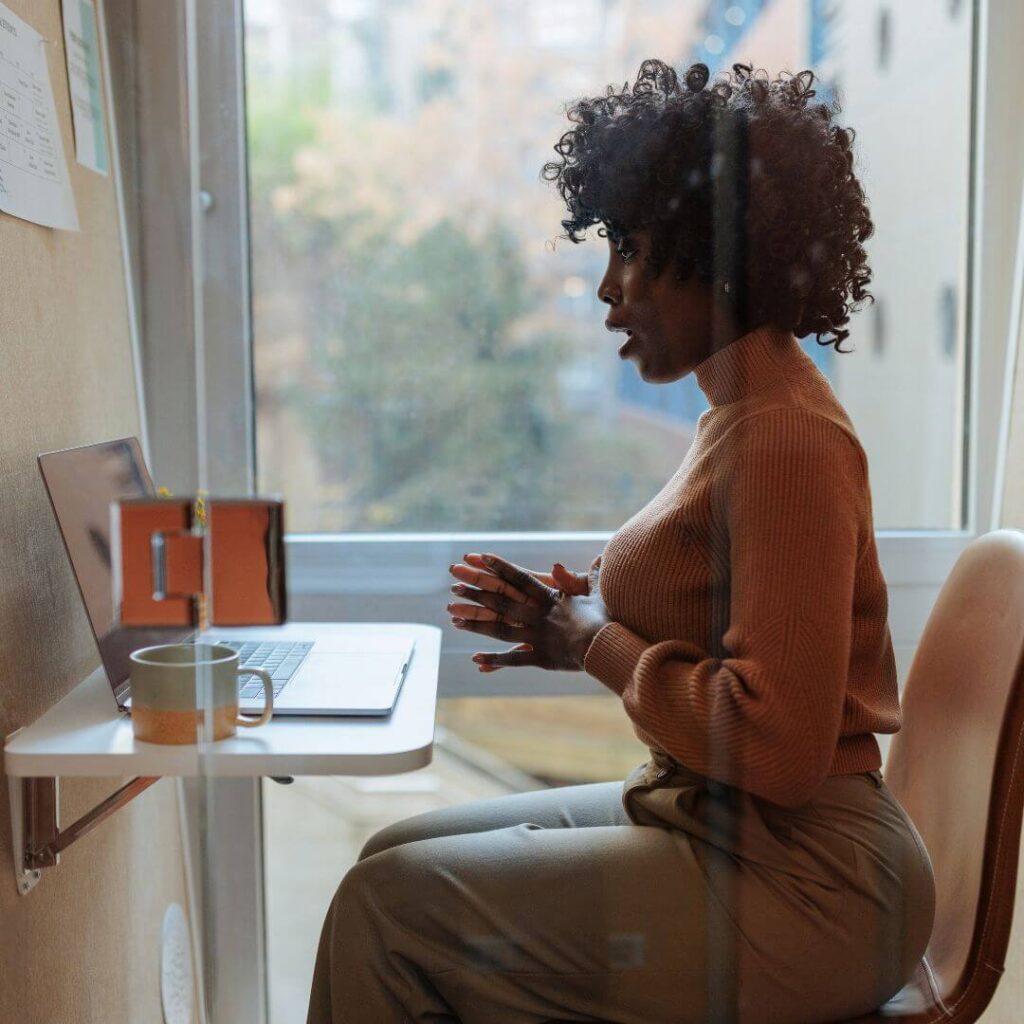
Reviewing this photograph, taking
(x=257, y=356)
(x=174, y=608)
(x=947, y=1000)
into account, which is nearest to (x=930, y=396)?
(x=947, y=1000)

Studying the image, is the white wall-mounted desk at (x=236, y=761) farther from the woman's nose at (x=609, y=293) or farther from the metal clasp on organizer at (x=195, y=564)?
the woman's nose at (x=609, y=293)

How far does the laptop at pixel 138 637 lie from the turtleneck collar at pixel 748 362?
407 millimetres

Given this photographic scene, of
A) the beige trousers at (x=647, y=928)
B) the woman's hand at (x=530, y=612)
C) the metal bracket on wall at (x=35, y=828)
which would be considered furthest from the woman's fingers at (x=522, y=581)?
the metal bracket on wall at (x=35, y=828)

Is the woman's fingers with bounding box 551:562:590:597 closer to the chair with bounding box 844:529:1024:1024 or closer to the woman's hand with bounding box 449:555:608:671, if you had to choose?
the woman's hand with bounding box 449:555:608:671

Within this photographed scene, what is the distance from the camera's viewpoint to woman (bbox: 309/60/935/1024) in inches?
34.4

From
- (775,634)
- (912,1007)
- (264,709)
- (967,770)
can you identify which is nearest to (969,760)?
(967,770)

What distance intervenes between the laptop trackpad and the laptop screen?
14 cm

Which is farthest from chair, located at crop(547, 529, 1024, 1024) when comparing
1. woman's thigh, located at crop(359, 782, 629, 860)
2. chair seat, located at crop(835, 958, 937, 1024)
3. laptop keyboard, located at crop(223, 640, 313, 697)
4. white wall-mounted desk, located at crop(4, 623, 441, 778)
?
laptop keyboard, located at crop(223, 640, 313, 697)

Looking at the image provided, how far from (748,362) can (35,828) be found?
2.48 feet

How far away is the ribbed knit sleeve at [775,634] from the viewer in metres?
0.85

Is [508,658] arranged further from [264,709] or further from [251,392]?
[251,392]

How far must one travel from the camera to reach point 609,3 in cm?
119

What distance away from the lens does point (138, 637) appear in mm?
863

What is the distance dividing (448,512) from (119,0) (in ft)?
2.03
